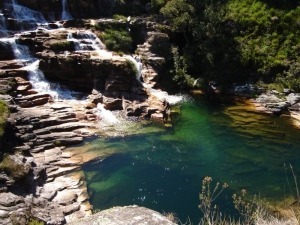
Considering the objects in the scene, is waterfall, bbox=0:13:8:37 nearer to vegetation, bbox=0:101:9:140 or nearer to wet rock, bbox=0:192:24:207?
vegetation, bbox=0:101:9:140

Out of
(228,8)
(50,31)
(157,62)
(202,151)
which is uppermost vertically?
(228,8)

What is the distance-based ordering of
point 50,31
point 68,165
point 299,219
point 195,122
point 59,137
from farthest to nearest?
point 50,31 < point 195,122 < point 59,137 < point 68,165 < point 299,219

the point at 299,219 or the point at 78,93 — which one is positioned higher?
the point at 299,219

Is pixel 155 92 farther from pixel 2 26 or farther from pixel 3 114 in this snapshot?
pixel 2 26

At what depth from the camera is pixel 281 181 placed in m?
18.0

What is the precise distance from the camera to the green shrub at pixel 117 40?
29.6m

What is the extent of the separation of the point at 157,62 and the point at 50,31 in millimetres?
9578

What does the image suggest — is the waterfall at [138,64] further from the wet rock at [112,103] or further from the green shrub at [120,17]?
the green shrub at [120,17]

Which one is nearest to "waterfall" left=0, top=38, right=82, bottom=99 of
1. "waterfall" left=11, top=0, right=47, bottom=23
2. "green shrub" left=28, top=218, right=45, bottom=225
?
"waterfall" left=11, top=0, right=47, bottom=23

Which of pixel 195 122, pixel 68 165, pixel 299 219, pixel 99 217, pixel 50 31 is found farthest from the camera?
pixel 50 31

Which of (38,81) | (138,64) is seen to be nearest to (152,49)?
(138,64)

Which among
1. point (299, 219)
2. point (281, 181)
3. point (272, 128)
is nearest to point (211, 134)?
point (272, 128)

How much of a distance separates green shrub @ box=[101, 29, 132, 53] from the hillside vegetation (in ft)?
16.0

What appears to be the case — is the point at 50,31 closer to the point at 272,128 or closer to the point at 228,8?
the point at 228,8
